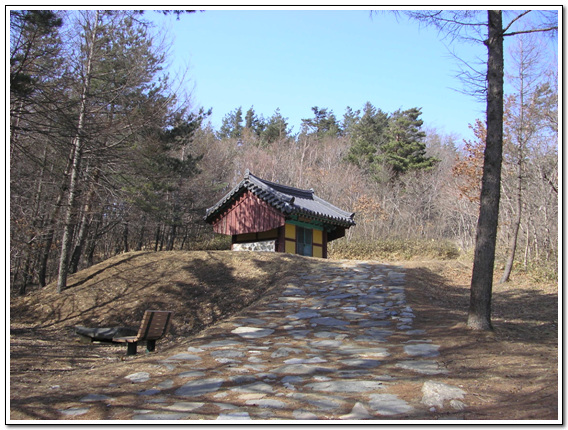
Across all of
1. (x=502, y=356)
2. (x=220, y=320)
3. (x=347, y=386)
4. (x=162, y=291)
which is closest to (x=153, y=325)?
(x=347, y=386)

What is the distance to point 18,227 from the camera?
9805 mm

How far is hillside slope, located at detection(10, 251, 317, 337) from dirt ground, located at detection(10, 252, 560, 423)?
0.11 ft

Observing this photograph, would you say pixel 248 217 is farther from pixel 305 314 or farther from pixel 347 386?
pixel 347 386

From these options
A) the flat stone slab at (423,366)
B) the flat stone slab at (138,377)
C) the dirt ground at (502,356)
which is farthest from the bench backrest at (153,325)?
the dirt ground at (502,356)

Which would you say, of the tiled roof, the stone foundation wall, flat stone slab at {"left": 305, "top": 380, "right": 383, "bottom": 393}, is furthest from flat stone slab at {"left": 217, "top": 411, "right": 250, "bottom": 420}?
the stone foundation wall

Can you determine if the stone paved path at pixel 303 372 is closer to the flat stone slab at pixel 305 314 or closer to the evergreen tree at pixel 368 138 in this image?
the flat stone slab at pixel 305 314

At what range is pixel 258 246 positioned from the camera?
18375 millimetres

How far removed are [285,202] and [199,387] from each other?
1243 centimetres

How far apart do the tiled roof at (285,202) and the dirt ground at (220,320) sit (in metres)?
2.42

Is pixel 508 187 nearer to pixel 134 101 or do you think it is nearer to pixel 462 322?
pixel 462 322

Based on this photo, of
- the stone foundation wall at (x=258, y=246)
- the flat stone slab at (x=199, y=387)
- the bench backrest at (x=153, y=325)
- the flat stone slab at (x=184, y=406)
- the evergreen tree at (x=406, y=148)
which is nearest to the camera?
the flat stone slab at (x=184, y=406)

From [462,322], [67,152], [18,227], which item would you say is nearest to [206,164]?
Result: [67,152]

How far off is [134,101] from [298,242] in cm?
820

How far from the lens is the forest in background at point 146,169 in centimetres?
866
